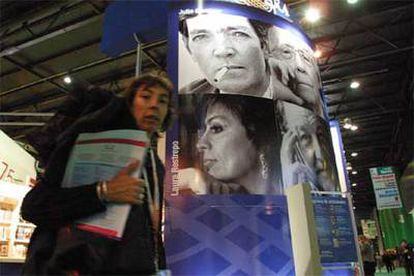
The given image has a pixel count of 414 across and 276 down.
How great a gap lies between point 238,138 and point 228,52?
3.30 ft

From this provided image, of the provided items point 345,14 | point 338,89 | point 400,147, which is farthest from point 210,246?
point 400,147

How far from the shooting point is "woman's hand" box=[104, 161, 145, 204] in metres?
0.88

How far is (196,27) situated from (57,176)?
3869mm

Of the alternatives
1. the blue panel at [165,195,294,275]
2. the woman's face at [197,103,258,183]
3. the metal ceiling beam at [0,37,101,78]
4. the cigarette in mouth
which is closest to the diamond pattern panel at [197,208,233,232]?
the blue panel at [165,195,294,275]

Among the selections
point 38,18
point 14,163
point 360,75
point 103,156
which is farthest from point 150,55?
point 103,156

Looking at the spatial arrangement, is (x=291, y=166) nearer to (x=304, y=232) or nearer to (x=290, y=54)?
(x=304, y=232)

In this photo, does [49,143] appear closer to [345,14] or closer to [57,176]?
[57,176]

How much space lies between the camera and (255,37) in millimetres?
4699

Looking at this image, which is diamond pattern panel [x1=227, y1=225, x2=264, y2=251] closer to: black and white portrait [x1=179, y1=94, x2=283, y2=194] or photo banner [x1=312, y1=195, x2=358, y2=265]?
black and white portrait [x1=179, y1=94, x2=283, y2=194]

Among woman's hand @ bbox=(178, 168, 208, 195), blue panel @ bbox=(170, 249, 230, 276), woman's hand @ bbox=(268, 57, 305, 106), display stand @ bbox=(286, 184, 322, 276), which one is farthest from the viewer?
woman's hand @ bbox=(268, 57, 305, 106)

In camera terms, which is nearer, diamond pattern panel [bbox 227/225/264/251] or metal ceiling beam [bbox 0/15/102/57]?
diamond pattern panel [bbox 227/225/264/251]

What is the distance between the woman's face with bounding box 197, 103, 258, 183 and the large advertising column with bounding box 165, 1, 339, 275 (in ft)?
0.03

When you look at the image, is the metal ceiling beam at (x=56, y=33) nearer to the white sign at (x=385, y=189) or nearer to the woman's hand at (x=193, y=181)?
the woman's hand at (x=193, y=181)

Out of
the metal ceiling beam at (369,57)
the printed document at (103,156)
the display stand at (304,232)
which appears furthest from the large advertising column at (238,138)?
the metal ceiling beam at (369,57)
